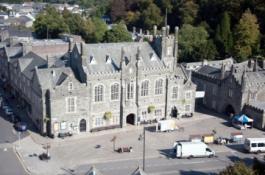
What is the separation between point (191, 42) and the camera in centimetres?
11175

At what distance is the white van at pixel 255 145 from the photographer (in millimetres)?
60750

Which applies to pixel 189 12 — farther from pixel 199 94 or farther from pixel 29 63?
pixel 29 63

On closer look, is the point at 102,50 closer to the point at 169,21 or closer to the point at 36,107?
the point at 36,107

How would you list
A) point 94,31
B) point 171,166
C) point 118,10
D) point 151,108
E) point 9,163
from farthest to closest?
point 118,10 < point 94,31 < point 151,108 < point 171,166 < point 9,163

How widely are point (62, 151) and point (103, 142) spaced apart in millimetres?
6313

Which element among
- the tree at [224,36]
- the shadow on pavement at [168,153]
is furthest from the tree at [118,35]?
the shadow on pavement at [168,153]

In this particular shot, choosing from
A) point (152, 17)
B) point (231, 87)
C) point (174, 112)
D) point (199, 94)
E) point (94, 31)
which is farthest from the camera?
point (152, 17)

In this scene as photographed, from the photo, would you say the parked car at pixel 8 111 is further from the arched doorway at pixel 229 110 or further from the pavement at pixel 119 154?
the arched doorway at pixel 229 110

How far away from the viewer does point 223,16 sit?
11594 centimetres

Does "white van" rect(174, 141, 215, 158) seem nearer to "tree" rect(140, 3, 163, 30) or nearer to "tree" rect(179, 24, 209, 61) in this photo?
"tree" rect(179, 24, 209, 61)

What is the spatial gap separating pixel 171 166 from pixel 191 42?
60.1 metres

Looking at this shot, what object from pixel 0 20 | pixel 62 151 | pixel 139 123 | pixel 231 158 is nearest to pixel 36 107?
pixel 62 151

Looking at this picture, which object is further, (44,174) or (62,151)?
(62,151)

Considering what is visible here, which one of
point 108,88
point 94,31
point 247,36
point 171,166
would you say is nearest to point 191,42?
point 247,36
